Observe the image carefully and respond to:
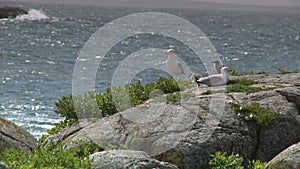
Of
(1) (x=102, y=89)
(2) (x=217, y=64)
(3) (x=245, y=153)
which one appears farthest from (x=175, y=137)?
(1) (x=102, y=89)

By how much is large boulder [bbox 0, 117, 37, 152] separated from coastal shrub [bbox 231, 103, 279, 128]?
5041 mm

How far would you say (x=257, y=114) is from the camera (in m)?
13.1

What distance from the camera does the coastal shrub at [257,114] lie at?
13.0 m

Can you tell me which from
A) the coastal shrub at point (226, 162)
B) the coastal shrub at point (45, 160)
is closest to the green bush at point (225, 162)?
the coastal shrub at point (226, 162)

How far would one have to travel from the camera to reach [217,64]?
1708cm

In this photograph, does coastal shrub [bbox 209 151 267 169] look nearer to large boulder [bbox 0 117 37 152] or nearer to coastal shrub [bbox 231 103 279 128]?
coastal shrub [bbox 231 103 279 128]

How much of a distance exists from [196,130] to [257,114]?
185 centimetres

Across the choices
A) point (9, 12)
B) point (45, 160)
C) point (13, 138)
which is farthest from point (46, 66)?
point (9, 12)

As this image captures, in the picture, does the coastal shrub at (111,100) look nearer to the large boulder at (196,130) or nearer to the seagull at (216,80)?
the seagull at (216,80)

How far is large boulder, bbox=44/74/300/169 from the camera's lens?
11.9 m

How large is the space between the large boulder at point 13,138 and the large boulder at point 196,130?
105cm

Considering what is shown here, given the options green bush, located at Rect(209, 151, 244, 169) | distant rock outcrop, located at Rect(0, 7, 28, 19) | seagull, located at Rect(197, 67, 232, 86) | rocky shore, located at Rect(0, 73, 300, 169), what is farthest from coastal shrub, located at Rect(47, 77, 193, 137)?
distant rock outcrop, located at Rect(0, 7, 28, 19)

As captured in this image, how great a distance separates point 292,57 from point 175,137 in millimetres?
60321

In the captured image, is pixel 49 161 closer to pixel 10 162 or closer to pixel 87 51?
pixel 10 162
